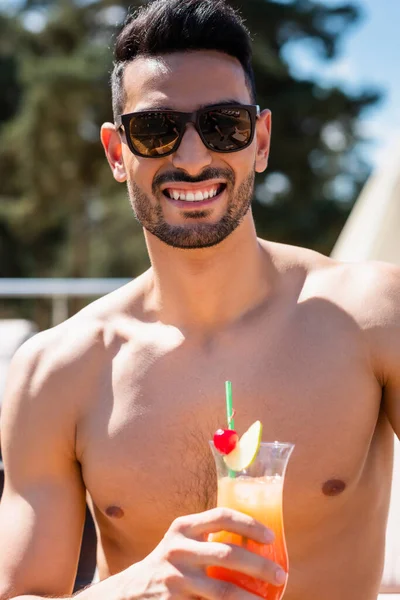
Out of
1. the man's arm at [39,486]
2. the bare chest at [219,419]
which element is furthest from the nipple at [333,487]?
the man's arm at [39,486]

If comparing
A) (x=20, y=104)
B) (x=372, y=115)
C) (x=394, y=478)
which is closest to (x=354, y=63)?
(x=372, y=115)

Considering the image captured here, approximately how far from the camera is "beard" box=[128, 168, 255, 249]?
1954 mm

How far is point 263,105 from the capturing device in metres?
16.3

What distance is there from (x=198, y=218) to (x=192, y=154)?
14 centimetres

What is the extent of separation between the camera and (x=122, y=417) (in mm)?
2020

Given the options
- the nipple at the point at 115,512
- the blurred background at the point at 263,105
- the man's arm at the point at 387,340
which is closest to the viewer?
the man's arm at the point at 387,340

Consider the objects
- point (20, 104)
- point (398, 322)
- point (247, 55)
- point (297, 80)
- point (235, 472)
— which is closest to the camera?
point (235, 472)

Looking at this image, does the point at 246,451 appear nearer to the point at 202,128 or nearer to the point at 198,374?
the point at 198,374

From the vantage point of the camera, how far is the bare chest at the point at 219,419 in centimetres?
191

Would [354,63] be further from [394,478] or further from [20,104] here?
[394,478]

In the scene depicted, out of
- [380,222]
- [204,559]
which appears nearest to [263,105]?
[380,222]

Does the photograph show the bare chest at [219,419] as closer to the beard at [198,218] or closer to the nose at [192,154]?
the beard at [198,218]

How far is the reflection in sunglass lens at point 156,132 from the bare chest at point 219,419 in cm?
47

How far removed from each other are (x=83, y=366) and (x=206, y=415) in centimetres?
33
